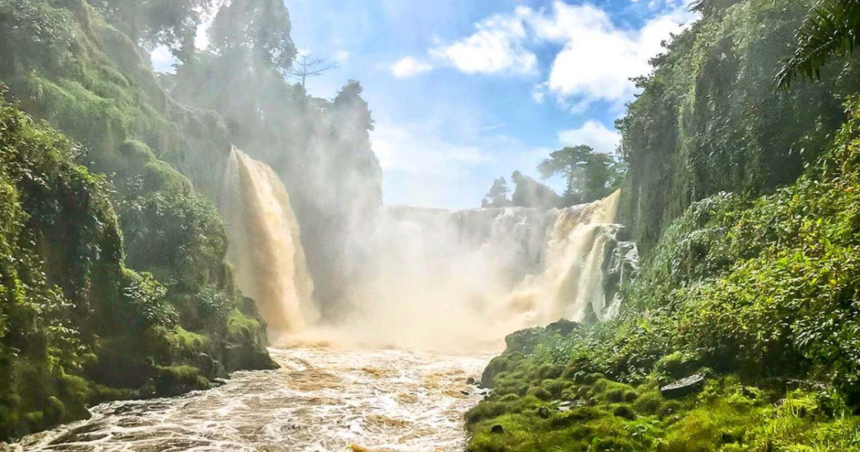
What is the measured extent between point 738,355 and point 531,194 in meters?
50.9

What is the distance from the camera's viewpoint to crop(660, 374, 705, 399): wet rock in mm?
7336

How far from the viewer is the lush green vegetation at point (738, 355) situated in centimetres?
551

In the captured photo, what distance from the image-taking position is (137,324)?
39.8ft

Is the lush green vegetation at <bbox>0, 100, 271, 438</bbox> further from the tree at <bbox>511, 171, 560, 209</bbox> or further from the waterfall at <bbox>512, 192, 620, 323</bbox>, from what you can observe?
the tree at <bbox>511, 171, 560, 209</bbox>

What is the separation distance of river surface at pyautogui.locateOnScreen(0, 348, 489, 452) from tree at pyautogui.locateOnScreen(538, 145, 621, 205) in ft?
134

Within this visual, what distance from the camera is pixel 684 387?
7.41 metres

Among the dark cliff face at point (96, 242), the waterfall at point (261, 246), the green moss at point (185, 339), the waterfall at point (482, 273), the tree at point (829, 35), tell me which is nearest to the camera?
the tree at point (829, 35)

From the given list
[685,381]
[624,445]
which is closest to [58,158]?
[624,445]

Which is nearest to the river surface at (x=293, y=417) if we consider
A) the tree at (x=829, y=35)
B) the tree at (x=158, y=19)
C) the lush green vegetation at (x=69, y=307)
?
the lush green vegetation at (x=69, y=307)

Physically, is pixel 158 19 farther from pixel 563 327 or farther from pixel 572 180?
pixel 572 180

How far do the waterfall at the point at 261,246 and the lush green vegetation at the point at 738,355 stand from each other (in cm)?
1593

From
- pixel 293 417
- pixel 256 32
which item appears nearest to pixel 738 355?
pixel 293 417

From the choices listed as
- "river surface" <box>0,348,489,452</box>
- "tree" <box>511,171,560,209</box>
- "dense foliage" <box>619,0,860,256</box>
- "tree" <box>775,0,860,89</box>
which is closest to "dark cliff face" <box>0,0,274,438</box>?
"river surface" <box>0,348,489,452</box>

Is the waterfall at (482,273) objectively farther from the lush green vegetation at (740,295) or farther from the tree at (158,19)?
the tree at (158,19)
